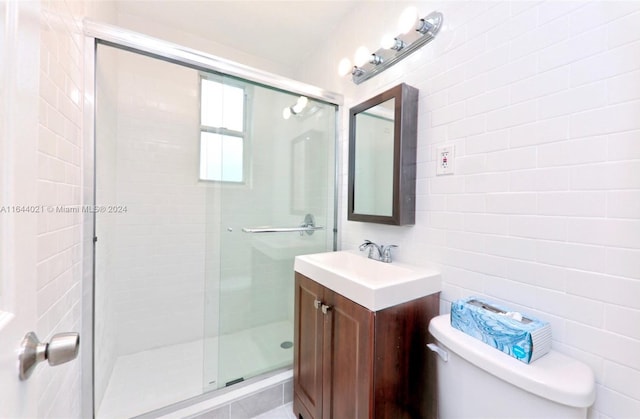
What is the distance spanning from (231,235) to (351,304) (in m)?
1.01

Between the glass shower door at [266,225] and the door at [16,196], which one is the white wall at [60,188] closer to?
the door at [16,196]

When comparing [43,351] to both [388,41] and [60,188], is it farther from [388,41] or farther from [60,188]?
[388,41]

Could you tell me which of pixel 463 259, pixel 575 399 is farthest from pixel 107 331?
pixel 575 399

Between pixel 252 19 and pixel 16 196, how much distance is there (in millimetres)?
1967

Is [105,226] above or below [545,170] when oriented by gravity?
below

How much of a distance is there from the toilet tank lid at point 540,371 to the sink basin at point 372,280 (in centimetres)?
21

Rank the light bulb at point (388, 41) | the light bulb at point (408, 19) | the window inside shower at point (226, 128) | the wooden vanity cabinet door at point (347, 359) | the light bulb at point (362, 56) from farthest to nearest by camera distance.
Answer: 1. the window inside shower at point (226, 128)
2. the light bulb at point (362, 56)
3. the light bulb at point (388, 41)
4. the light bulb at point (408, 19)
5. the wooden vanity cabinet door at point (347, 359)

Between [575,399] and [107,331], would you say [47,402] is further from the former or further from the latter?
[575,399]

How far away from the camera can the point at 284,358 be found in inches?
63.6

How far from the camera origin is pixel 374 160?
57.4 inches

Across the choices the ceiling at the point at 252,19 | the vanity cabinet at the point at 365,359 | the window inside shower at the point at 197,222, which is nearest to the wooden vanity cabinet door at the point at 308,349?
the vanity cabinet at the point at 365,359

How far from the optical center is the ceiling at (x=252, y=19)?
1.68 m

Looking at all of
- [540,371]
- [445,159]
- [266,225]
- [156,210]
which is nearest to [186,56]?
[266,225]

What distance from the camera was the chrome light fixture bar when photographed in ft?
3.82
